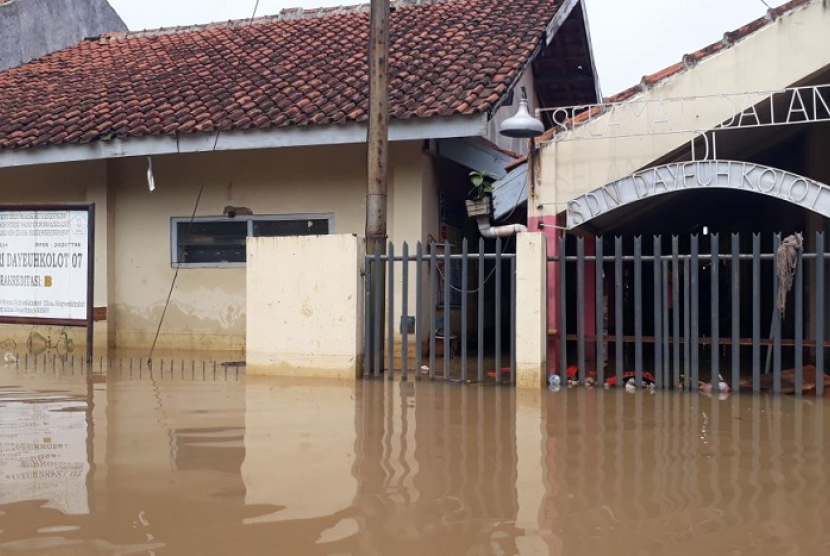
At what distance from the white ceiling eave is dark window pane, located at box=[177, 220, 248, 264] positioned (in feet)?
4.37

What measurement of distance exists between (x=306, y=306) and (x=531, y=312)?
2497 mm

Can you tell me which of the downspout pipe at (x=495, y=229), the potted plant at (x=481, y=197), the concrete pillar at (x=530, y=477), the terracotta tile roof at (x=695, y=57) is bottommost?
the concrete pillar at (x=530, y=477)

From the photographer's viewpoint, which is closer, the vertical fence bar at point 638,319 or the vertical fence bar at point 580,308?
the vertical fence bar at point 638,319

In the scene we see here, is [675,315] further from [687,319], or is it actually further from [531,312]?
[531,312]

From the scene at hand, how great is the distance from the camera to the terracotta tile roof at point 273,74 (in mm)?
12078

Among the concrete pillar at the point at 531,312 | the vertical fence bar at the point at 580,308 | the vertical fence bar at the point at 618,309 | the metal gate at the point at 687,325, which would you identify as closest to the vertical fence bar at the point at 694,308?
the metal gate at the point at 687,325

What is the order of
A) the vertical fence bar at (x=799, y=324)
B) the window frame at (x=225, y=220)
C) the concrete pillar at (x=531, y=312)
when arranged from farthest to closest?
the window frame at (x=225, y=220)
the concrete pillar at (x=531, y=312)
the vertical fence bar at (x=799, y=324)

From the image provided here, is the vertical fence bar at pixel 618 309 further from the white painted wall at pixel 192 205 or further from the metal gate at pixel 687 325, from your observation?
the white painted wall at pixel 192 205

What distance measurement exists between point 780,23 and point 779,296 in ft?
9.77

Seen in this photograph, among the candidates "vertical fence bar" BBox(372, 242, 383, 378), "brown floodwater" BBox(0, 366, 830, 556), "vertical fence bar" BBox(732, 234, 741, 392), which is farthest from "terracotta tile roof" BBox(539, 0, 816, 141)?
"brown floodwater" BBox(0, 366, 830, 556)

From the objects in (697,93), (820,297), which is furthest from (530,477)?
(697,93)

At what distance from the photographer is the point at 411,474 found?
17.4ft

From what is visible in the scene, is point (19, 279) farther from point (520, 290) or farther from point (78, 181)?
point (520, 290)

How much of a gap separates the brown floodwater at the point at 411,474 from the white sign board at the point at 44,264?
2.91m
